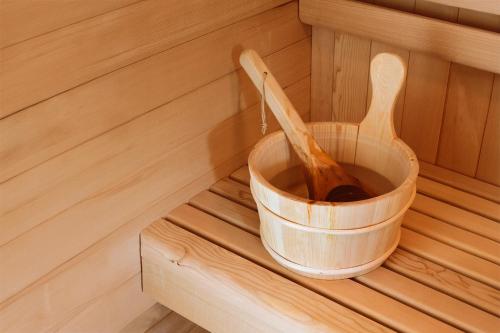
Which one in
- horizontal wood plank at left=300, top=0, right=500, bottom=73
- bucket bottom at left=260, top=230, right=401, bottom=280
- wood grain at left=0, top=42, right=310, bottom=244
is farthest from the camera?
horizontal wood plank at left=300, top=0, right=500, bottom=73

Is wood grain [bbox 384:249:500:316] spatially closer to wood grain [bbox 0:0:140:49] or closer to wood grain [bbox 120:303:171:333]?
wood grain [bbox 120:303:171:333]

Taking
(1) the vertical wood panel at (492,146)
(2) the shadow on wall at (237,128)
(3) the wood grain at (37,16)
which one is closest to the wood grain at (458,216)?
(1) the vertical wood panel at (492,146)

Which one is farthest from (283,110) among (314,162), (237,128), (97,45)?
(97,45)

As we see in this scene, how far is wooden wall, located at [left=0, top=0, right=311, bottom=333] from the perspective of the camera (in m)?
1.01

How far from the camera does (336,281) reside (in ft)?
3.81

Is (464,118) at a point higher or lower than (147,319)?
higher

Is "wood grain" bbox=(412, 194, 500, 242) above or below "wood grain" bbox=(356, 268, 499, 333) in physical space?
above

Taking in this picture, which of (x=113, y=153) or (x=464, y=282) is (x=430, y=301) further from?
(x=113, y=153)

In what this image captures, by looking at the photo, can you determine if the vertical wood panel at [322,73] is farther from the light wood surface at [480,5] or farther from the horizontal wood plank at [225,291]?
the horizontal wood plank at [225,291]

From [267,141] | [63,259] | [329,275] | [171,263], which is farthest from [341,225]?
[63,259]

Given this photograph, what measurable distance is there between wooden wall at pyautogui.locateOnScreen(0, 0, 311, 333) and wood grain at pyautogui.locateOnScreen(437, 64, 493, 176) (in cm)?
37

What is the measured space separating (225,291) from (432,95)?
0.60 m

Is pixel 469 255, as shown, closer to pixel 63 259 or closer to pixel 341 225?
pixel 341 225

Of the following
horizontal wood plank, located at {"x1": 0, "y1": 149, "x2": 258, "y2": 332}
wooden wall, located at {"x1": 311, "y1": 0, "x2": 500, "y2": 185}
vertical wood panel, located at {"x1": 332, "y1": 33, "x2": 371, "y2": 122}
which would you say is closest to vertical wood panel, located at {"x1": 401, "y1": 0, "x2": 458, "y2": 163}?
wooden wall, located at {"x1": 311, "y1": 0, "x2": 500, "y2": 185}
